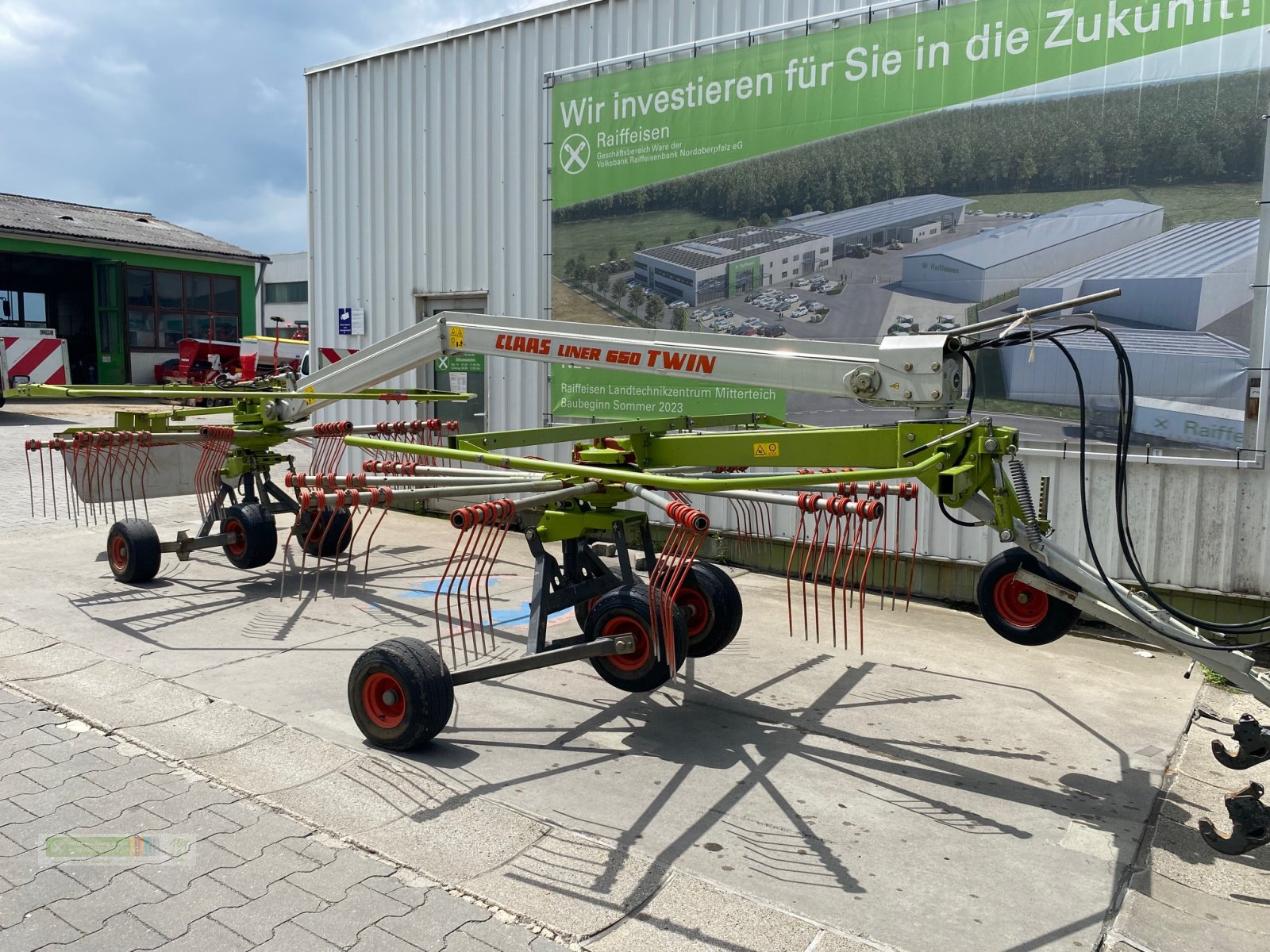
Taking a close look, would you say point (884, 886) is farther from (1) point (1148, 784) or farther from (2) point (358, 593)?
(2) point (358, 593)

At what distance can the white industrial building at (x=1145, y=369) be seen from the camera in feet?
20.2

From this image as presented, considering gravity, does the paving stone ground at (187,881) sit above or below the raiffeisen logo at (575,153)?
below

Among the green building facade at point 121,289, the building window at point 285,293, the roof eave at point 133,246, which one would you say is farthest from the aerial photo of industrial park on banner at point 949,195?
the building window at point 285,293

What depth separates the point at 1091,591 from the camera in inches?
159

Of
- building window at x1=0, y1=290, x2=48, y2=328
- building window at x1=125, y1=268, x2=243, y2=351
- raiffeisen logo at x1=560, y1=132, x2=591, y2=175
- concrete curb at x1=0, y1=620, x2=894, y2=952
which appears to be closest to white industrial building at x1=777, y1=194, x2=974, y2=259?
raiffeisen logo at x1=560, y1=132, x2=591, y2=175

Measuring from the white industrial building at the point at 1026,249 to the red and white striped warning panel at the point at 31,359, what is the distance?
66.4 ft

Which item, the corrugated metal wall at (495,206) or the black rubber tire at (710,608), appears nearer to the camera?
the black rubber tire at (710,608)

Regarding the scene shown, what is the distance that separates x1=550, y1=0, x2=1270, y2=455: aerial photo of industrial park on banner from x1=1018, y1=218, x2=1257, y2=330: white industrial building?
0.04 ft

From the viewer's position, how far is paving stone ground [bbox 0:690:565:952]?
3.02m

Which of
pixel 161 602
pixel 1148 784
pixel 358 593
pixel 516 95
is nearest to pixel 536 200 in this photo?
pixel 516 95

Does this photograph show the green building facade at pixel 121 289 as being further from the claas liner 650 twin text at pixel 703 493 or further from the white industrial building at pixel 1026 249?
→ the white industrial building at pixel 1026 249

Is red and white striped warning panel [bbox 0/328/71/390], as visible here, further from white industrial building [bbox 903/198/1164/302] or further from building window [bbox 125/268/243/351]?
white industrial building [bbox 903/198/1164/302]

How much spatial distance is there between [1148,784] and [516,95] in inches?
317

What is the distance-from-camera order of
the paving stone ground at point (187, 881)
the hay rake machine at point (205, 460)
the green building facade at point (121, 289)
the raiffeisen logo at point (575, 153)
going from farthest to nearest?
the green building facade at point (121, 289) < the raiffeisen logo at point (575, 153) < the hay rake machine at point (205, 460) < the paving stone ground at point (187, 881)
